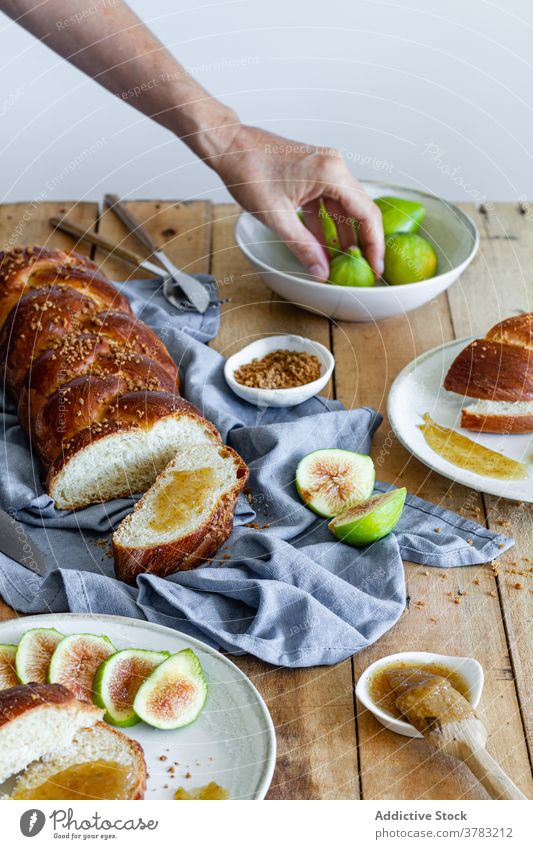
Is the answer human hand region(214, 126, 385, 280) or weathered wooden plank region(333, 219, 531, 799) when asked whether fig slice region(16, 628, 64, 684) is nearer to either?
weathered wooden plank region(333, 219, 531, 799)

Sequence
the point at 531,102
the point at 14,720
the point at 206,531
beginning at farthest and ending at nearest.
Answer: the point at 531,102 < the point at 206,531 < the point at 14,720

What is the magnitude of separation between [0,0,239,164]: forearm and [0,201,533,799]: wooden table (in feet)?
2.06

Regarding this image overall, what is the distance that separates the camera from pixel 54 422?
2.72 metres

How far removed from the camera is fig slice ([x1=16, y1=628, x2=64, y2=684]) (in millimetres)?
2020

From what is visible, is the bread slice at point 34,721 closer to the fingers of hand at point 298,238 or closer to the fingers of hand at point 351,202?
the fingers of hand at point 298,238

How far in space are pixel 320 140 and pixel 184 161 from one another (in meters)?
0.89

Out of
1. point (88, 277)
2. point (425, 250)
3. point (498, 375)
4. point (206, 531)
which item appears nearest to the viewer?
point (206, 531)

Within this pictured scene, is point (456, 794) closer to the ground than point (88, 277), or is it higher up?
closer to the ground

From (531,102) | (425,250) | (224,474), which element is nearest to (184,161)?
(531,102)

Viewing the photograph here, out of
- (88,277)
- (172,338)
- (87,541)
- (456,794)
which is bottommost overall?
(456,794)

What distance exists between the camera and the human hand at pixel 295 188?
3.39 meters

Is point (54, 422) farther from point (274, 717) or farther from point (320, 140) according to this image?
point (320, 140)
